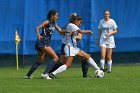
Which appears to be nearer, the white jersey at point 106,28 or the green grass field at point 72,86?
the green grass field at point 72,86

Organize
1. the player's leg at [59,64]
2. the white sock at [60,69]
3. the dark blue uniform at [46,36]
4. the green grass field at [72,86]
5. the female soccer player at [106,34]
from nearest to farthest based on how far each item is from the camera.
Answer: the green grass field at [72,86]
the white sock at [60,69]
the dark blue uniform at [46,36]
the player's leg at [59,64]
the female soccer player at [106,34]

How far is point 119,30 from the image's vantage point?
57.2ft

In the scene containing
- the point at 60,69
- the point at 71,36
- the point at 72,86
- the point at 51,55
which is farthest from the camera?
the point at 71,36

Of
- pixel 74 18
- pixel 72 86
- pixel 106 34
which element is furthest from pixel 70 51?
pixel 106 34

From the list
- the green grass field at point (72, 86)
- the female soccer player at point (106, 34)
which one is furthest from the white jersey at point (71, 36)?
the female soccer player at point (106, 34)

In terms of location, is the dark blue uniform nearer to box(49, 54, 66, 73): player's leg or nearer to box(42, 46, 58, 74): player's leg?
box(42, 46, 58, 74): player's leg

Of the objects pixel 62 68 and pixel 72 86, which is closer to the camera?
pixel 72 86

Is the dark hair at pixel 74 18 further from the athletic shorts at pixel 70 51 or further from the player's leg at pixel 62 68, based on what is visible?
the player's leg at pixel 62 68

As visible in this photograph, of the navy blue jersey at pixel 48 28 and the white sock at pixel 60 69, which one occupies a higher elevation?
the navy blue jersey at pixel 48 28

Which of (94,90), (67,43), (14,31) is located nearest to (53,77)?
(67,43)

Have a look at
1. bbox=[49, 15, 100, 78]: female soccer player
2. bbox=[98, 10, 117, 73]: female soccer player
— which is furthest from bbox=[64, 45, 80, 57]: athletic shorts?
bbox=[98, 10, 117, 73]: female soccer player

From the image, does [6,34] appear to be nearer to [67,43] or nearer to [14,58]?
[14,58]

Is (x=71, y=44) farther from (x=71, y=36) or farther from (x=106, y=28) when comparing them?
(x=106, y=28)

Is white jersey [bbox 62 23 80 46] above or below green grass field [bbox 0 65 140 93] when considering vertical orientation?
above
